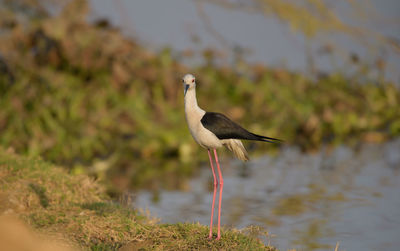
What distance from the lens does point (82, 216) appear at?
6.53m

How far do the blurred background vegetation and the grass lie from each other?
265cm

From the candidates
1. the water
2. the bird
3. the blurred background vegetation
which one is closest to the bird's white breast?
the bird

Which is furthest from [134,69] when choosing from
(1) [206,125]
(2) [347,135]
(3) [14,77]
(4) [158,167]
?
(1) [206,125]

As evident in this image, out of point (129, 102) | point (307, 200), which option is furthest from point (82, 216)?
point (129, 102)

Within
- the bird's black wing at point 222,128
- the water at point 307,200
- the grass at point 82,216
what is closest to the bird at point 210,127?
the bird's black wing at point 222,128

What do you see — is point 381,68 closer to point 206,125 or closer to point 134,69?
point 134,69

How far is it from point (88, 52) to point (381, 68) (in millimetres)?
9675

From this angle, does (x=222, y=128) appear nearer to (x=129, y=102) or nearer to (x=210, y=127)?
(x=210, y=127)

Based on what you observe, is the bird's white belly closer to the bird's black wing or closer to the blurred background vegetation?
the bird's black wing

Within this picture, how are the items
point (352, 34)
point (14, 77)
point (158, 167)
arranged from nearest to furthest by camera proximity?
point (352, 34), point (158, 167), point (14, 77)

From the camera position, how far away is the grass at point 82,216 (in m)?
5.50

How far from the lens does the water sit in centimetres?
745

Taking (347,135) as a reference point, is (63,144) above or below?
below

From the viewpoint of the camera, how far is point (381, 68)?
61.3 ft
